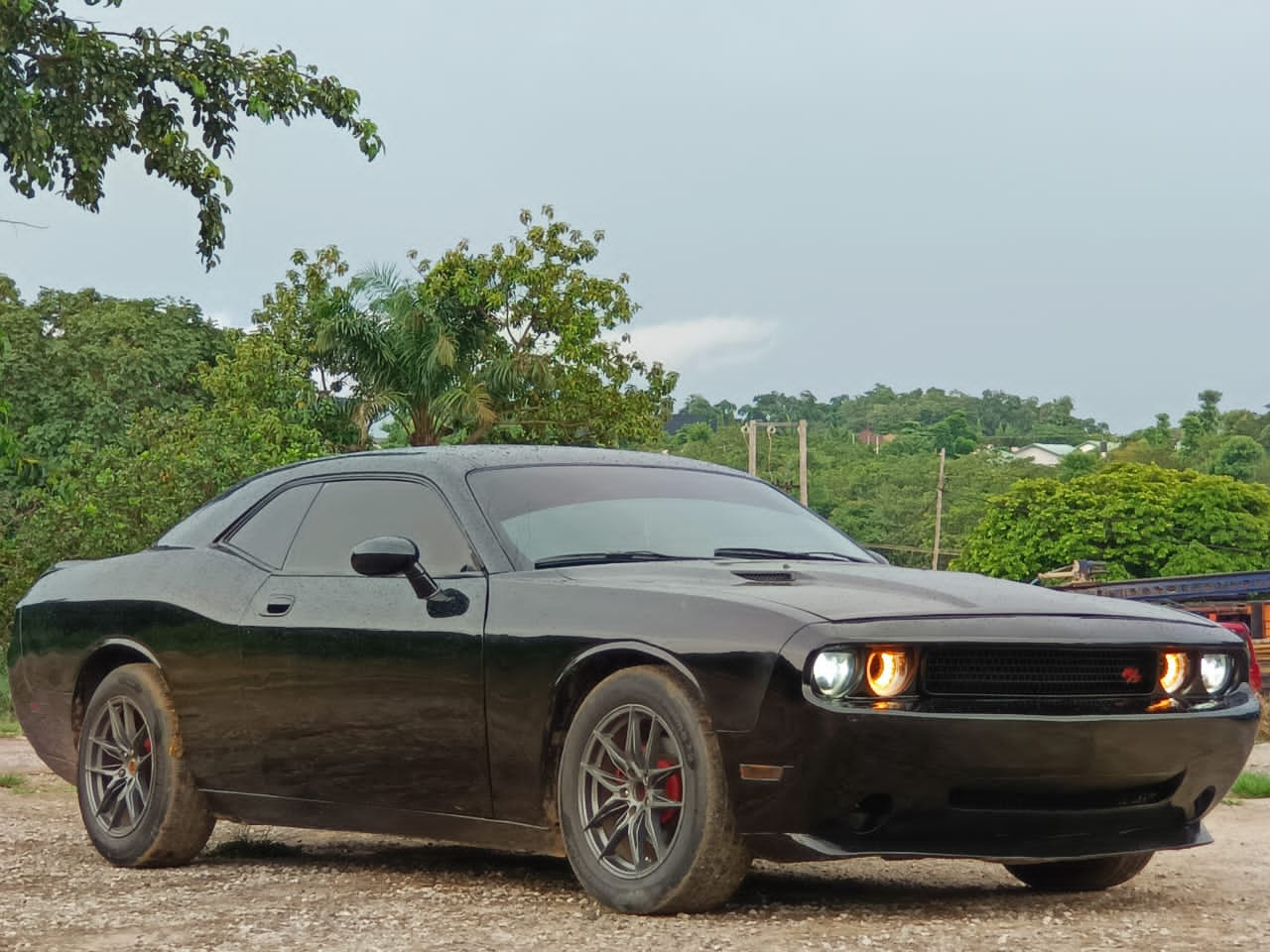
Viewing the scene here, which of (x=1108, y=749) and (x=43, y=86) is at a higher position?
(x=43, y=86)

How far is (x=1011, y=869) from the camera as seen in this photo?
7.12 m

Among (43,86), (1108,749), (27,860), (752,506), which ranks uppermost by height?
(43,86)

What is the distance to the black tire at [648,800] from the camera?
5.71 metres

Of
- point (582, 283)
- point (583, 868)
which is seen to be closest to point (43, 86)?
point (583, 868)

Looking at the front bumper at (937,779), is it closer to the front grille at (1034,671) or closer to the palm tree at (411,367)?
the front grille at (1034,671)

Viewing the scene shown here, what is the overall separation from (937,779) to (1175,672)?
0.98 meters

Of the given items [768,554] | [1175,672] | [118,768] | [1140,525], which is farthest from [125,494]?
[1140,525]

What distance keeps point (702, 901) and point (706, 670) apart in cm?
66

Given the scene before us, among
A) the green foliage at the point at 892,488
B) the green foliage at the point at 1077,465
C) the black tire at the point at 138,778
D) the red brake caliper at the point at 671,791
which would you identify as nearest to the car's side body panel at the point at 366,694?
the black tire at the point at 138,778

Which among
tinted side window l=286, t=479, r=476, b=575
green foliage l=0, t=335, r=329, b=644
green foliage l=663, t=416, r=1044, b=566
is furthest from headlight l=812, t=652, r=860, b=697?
green foliage l=663, t=416, r=1044, b=566

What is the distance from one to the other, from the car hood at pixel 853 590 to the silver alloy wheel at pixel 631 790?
17.0 inches

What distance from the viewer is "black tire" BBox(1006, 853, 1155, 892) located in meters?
6.71

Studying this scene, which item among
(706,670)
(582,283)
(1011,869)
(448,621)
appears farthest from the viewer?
(582,283)

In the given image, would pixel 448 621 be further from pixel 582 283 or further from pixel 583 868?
pixel 582 283
